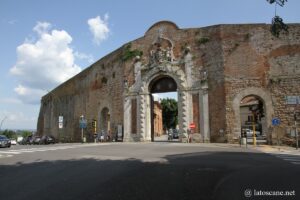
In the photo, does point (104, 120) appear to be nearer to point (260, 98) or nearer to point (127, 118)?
point (127, 118)

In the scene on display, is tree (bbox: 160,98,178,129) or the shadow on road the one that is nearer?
the shadow on road

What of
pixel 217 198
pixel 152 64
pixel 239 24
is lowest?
pixel 217 198

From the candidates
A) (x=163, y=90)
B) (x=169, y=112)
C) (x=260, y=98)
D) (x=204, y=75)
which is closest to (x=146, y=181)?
(x=260, y=98)

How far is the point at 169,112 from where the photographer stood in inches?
2461

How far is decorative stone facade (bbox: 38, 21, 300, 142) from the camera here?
74.4ft

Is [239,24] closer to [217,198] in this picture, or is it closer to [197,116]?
[197,116]

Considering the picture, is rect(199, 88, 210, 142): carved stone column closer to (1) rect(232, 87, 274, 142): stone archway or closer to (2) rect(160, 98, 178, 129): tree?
(1) rect(232, 87, 274, 142): stone archway

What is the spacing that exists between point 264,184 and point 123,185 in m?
3.27

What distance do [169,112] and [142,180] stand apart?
5515cm

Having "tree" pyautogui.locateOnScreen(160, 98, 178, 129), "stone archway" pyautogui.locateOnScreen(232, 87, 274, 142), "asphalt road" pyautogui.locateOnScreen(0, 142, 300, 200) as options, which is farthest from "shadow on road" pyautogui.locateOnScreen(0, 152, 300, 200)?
"tree" pyautogui.locateOnScreen(160, 98, 178, 129)

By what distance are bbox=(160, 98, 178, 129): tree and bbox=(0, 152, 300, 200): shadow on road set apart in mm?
51434

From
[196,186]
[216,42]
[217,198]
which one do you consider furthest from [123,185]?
[216,42]

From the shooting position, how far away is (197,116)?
81.9 ft

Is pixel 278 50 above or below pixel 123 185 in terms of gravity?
above
